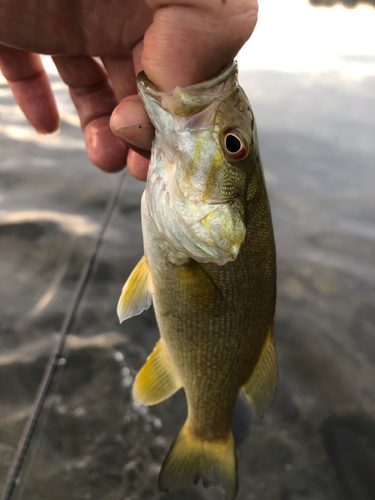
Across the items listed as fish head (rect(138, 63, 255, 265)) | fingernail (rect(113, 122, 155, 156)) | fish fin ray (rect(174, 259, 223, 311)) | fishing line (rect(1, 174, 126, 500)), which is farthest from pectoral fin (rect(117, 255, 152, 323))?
fishing line (rect(1, 174, 126, 500))

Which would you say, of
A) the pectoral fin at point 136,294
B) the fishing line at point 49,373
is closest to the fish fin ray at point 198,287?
the pectoral fin at point 136,294

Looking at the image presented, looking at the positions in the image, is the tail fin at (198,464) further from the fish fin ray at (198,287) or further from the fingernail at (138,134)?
the fingernail at (138,134)

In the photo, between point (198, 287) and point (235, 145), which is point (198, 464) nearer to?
point (198, 287)

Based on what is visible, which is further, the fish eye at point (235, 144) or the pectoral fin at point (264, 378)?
the pectoral fin at point (264, 378)

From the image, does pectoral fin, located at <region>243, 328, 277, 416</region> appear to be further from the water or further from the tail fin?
the water

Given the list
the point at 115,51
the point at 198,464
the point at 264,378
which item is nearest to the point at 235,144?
the point at 115,51
